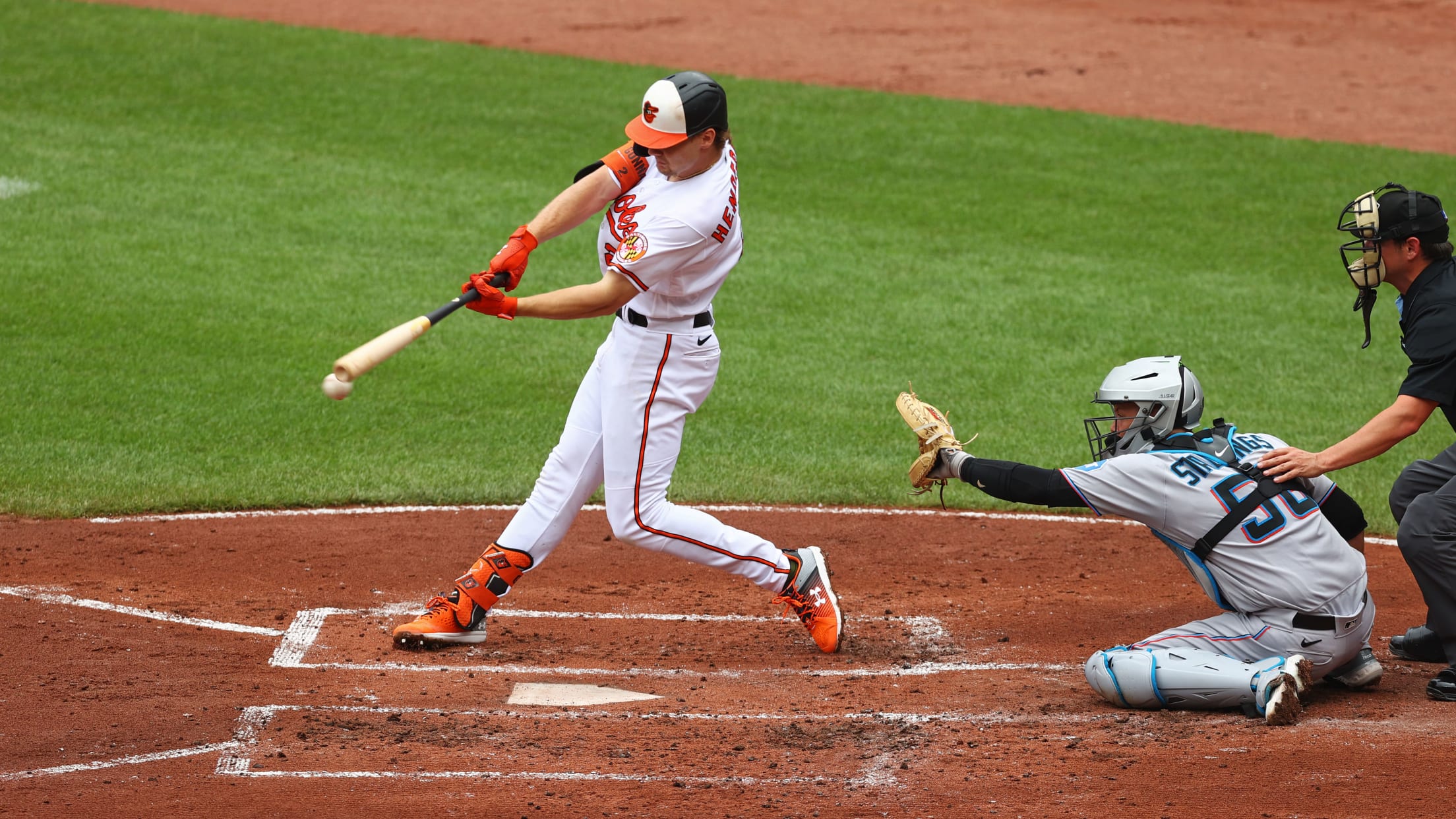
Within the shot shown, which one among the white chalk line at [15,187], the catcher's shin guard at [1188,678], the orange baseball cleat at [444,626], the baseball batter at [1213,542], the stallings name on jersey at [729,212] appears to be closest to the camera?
the catcher's shin guard at [1188,678]

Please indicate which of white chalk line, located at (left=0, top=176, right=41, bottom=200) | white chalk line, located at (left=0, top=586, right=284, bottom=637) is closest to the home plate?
→ white chalk line, located at (left=0, top=586, right=284, bottom=637)

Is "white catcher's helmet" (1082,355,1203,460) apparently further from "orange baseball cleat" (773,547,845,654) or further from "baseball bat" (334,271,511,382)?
"baseball bat" (334,271,511,382)

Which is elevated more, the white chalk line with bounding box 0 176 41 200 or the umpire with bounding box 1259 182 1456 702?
the umpire with bounding box 1259 182 1456 702

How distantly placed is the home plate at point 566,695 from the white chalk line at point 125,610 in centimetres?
110

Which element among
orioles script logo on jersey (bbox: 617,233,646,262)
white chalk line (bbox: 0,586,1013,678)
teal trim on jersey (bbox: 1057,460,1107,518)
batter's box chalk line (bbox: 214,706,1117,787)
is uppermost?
orioles script logo on jersey (bbox: 617,233,646,262)

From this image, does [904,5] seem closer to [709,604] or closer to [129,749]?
[709,604]

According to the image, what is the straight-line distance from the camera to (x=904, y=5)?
20547 mm

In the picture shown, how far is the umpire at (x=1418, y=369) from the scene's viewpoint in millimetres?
4695

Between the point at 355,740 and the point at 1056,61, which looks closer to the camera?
the point at 355,740

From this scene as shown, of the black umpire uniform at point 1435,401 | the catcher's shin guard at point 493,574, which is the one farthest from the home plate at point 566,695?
the black umpire uniform at point 1435,401

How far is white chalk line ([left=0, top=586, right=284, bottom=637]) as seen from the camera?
552cm

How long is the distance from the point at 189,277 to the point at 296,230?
1.32m

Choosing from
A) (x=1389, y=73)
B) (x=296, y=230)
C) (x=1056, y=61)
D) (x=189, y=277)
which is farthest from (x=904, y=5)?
(x=189, y=277)

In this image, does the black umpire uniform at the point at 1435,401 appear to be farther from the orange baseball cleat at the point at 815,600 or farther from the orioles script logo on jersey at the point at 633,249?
the orioles script logo on jersey at the point at 633,249
